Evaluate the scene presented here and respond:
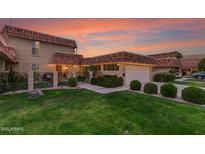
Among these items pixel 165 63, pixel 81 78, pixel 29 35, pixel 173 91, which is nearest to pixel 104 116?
pixel 173 91

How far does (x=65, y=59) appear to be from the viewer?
11.1 meters

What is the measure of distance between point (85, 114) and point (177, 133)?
2.61 m

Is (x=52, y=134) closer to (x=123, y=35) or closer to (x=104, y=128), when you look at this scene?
(x=104, y=128)

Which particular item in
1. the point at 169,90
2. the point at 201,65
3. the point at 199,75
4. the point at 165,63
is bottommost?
the point at 169,90

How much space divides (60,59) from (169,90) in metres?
7.57

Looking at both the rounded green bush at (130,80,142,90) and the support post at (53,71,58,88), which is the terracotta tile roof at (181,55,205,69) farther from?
the support post at (53,71,58,88)

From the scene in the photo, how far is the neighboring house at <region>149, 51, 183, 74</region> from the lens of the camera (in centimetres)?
674

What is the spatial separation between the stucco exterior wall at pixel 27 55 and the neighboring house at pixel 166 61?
6.48 metres

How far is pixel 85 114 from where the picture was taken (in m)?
4.66

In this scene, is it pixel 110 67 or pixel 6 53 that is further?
pixel 110 67

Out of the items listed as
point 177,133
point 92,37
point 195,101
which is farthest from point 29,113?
point 195,101

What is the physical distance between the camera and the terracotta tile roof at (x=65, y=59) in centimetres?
1041

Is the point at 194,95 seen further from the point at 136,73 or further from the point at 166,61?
the point at 136,73
